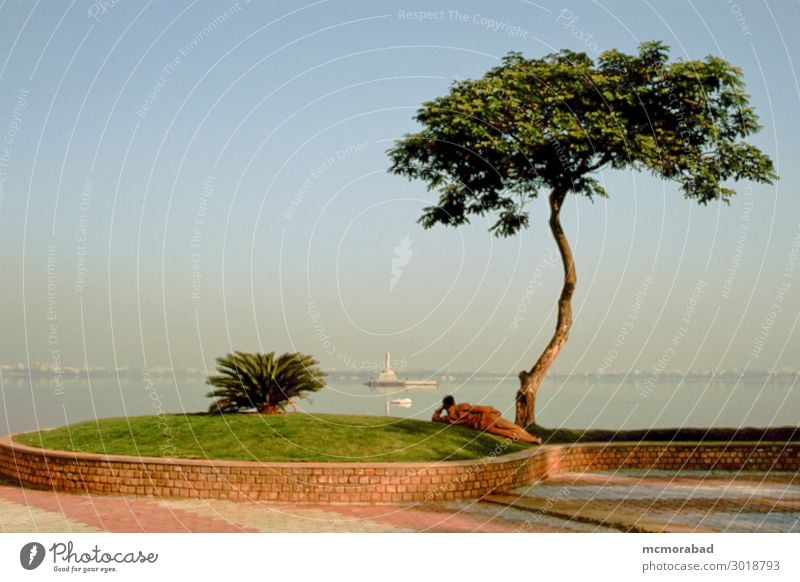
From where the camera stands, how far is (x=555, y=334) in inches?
882

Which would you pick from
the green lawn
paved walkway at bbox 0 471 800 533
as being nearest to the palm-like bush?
the green lawn

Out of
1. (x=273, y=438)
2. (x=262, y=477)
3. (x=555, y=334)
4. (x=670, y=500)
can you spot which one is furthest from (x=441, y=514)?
(x=555, y=334)

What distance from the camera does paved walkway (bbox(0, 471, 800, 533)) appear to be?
12.3 m

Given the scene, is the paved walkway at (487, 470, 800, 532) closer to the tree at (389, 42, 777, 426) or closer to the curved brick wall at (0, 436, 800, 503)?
the curved brick wall at (0, 436, 800, 503)

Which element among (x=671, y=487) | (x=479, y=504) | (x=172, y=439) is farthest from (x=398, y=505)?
(x=671, y=487)

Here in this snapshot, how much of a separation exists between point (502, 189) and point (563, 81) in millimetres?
3091

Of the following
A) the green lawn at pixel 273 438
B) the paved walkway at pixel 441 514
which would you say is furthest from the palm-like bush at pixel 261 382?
the paved walkway at pixel 441 514

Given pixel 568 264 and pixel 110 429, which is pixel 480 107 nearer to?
pixel 568 264

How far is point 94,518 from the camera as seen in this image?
1246 centimetres

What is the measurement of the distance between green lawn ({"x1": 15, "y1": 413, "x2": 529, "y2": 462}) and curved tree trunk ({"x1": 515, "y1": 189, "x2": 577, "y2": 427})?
4.71 meters

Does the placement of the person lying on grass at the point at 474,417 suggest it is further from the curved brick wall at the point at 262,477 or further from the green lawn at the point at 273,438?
the curved brick wall at the point at 262,477
